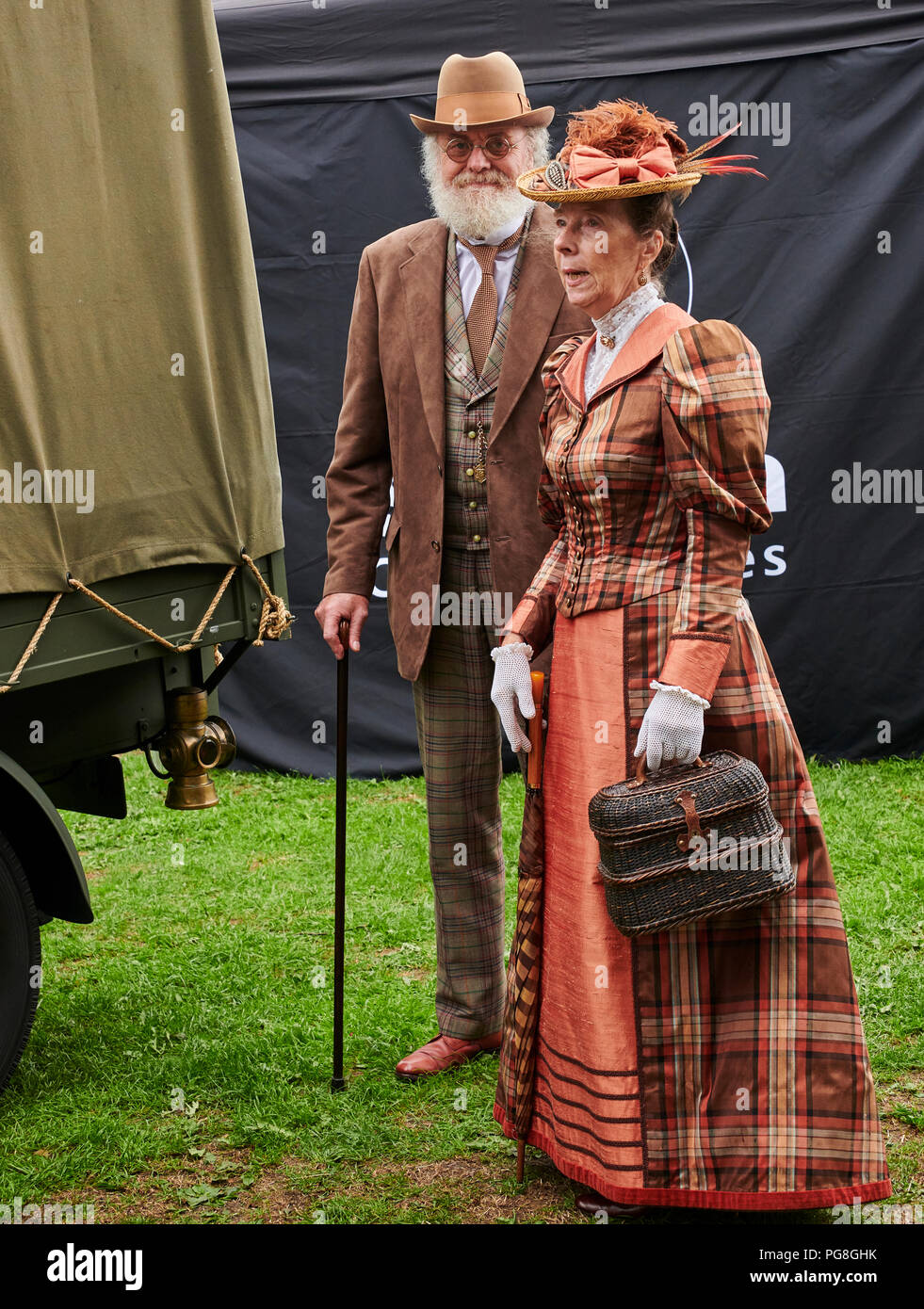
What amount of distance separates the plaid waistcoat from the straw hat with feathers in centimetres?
57

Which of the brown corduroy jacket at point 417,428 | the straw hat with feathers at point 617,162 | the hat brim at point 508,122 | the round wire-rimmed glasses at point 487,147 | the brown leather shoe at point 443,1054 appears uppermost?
the hat brim at point 508,122

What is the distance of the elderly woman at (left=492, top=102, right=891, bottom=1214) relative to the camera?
2508 millimetres

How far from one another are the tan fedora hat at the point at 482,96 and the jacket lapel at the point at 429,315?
26cm

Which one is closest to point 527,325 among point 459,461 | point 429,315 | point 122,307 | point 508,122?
point 429,315

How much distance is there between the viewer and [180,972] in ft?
14.0

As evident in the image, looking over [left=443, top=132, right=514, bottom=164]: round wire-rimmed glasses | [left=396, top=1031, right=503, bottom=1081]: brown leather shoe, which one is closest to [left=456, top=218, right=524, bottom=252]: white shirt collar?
[left=443, top=132, right=514, bottom=164]: round wire-rimmed glasses

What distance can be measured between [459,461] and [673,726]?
1.06 meters

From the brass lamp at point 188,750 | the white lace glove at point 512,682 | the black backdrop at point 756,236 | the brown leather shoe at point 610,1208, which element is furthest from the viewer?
the black backdrop at point 756,236

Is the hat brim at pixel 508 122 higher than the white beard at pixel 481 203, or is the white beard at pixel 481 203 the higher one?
the hat brim at pixel 508 122

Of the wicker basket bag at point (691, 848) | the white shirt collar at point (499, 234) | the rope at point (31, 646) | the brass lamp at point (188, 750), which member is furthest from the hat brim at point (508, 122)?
the wicker basket bag at point (691, 848)

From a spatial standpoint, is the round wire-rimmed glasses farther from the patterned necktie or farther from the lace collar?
the lace collar

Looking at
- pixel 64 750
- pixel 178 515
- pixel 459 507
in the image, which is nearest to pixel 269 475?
pixel 178 515

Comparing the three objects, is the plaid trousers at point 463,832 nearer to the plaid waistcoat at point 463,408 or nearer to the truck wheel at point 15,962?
the plaid waistcoat at point 463,408

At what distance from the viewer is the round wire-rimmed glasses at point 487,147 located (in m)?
3.20
